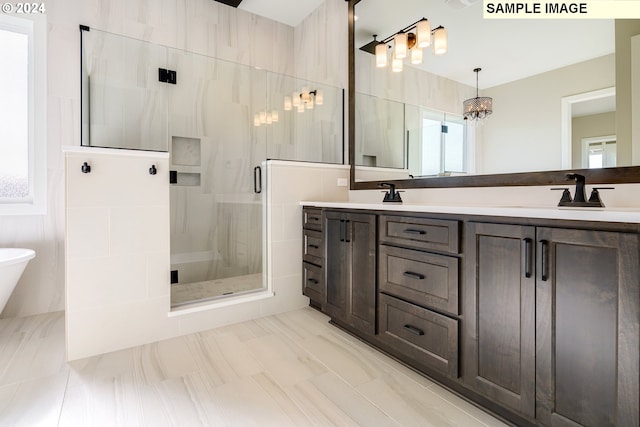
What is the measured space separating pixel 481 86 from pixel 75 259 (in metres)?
2.66

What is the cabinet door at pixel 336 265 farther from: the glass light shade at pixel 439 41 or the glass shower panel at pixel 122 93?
the glass shower panel at pixel 122 93

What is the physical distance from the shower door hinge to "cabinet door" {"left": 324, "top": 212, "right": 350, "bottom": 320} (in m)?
1.82

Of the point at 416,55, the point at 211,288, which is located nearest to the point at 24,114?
the point at 211,288

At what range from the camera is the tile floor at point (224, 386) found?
1410mm

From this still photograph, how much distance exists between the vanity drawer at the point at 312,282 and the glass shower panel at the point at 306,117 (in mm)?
1072

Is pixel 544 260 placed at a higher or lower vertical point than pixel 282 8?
lower

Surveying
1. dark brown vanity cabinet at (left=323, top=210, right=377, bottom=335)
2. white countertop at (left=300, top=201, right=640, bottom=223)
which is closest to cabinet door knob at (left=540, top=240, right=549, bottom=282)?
white countertop at (left=300, top=201, right=640, bottom=223)

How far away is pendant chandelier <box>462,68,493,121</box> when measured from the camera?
1.94 metres

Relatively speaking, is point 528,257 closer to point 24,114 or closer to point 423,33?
point 423,33

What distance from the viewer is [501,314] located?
1337 millimetres

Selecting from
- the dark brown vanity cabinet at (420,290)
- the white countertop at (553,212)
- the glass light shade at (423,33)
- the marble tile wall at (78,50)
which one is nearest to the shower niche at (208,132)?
the marble tile wall at (78,50)

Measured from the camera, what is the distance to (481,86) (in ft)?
6.42

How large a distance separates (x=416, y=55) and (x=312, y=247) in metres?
1.67

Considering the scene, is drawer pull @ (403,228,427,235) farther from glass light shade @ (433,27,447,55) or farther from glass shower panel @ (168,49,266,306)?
glass shower panel @ (168,49,266,306)
